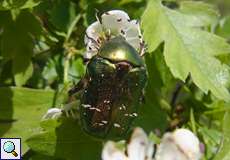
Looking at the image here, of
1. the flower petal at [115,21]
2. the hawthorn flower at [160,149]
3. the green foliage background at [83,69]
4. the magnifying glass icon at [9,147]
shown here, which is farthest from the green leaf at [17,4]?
the hawthorn flower at [160,149]

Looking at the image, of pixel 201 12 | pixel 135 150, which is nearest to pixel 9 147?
pixel 135 150

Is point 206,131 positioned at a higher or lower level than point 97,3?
lower

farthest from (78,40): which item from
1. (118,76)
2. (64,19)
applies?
(118,76)

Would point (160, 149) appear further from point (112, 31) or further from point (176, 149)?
point (112, 31)

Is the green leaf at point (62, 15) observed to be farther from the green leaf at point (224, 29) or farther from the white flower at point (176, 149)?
the white flower at point (176, 149)

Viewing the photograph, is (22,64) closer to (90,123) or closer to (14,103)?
(14,103)

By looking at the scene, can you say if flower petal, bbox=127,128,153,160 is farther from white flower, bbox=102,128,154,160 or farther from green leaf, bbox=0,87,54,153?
green leaf, bbox=0,87,54,153
